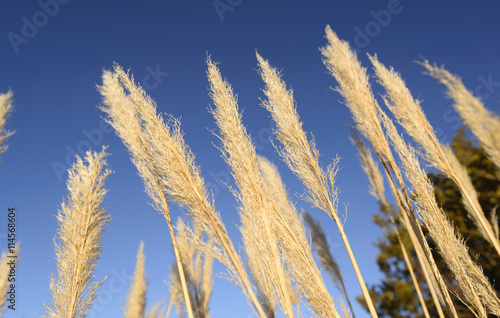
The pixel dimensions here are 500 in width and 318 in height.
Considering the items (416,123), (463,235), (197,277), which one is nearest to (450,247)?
(416,123)

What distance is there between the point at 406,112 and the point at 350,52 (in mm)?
1258

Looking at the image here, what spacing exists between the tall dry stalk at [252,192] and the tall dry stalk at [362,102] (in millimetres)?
1712

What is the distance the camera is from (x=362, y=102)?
3842 mm

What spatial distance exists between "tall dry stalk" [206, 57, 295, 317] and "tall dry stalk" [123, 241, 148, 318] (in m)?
4.63

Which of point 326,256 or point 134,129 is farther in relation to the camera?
point 326,256

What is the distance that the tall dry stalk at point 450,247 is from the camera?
285 centimetres

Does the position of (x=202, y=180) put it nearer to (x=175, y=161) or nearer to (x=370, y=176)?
(x=175, y=161)

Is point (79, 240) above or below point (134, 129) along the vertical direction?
below

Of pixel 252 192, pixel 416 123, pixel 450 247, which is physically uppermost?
pixel 416 123

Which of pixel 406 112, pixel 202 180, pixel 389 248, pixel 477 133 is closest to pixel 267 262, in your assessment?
pixel 202 180

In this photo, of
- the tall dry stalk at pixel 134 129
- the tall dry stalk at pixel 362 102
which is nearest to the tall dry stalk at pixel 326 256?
the tall dry stalk at pixel 362 102

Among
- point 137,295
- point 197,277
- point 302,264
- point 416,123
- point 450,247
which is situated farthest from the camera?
point 137,295

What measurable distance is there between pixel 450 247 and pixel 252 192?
7.10ft

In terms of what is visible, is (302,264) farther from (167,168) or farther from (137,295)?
(137,295)
